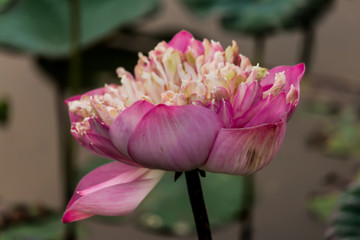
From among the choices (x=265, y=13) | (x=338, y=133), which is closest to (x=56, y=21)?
(x=265, y=13)

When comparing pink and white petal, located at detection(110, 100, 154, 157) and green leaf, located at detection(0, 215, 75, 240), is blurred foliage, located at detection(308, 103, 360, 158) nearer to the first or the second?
green leaf, located at detection(0, 215, 75, 240)

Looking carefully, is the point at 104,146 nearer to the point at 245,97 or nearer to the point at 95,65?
the point at 245,97

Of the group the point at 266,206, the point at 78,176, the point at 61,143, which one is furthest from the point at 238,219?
the point at 61,143

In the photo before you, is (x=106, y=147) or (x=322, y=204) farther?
(x=322, y=204)

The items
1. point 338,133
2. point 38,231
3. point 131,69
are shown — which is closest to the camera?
point 38,231

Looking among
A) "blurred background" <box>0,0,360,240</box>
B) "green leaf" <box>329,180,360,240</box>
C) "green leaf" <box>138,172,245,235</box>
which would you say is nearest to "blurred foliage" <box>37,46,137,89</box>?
"blurred background" <box>0,0,360,240</box>

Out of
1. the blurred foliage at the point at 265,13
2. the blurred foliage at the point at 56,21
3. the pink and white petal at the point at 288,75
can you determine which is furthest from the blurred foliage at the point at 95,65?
the pink and white petal at the point at 288,75

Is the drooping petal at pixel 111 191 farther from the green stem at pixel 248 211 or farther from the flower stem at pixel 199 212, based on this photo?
the green stem at pixel 248 211
